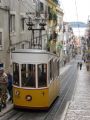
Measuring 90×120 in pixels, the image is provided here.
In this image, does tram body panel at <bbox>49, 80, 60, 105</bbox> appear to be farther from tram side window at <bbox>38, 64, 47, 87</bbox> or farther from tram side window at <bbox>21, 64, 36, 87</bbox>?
tram side window at <bbox>21, 64, 36, 87</bbox>

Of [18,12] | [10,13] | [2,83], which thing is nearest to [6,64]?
[10,13]

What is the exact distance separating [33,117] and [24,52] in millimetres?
2889

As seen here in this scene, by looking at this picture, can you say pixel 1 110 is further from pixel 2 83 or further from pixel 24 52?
pixel 24 52

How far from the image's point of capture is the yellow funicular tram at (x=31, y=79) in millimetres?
19094

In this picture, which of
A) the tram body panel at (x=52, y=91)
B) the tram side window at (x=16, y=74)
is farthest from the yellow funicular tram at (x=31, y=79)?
the tram body panel at (x=52, y=91)

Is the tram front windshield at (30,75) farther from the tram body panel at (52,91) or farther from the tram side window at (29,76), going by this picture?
the tram body panel at (52,91)

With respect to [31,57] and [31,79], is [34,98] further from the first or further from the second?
[31,57]

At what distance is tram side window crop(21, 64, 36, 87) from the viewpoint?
1914 centimetres

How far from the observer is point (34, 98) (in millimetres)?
19062

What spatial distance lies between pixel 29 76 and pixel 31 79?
161mm

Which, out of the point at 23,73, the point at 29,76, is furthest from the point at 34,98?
the point at 23,73

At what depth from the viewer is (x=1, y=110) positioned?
19.6 metres

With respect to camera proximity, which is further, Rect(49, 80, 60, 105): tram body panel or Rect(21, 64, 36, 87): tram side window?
Rect(49, 80, 60, 105): tram body panel

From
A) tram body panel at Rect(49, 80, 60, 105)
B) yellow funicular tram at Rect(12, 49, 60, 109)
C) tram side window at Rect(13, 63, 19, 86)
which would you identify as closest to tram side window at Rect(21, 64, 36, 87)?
yellow funicular tram at Rect(12, 49, 60, 109)
